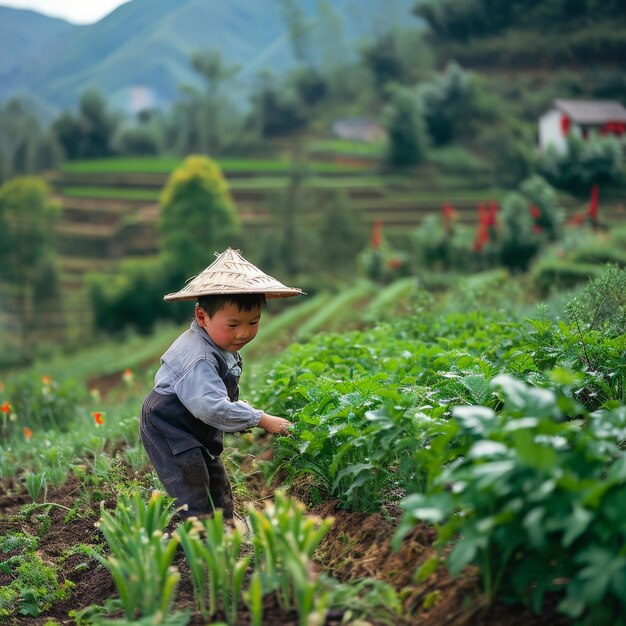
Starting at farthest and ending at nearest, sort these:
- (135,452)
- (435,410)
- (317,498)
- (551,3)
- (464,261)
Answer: (551,3) → (464,261) → (135,452) → (317,498) → (435,410)

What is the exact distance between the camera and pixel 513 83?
29047 millimetres

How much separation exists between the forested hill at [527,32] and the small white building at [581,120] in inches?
76.3

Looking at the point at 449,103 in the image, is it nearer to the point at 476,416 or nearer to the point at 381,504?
the point at 381,504

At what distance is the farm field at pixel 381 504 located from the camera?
6.23ft

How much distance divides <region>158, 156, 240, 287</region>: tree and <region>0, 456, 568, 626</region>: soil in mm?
23657

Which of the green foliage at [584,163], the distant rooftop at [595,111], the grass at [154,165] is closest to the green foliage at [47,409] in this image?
the green foliage at [584,163]

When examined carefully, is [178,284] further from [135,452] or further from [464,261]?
[135,452]

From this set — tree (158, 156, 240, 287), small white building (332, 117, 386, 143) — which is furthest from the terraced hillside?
tree (158, 156, 240, 287)

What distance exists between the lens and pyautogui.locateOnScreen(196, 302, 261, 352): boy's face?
315cm

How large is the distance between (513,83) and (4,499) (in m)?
27.9

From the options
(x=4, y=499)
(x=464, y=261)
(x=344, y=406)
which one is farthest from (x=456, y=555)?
(x=464, y=261)

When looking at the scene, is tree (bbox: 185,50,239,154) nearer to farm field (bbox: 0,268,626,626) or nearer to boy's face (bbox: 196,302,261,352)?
farm field (bbox: 0,268,626,626)

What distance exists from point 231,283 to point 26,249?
26875 millimetres

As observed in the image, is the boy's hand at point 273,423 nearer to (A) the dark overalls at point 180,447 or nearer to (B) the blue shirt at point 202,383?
(B) the blue shirt at point 202,383
